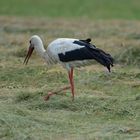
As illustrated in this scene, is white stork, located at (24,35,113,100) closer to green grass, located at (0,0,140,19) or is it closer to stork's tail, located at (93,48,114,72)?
stork's tail, located at (93,48,114,72)

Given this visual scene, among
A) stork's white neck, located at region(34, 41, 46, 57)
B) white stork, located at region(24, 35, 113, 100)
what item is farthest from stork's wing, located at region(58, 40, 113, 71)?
stork's white neck, located at region(34, 41, 46, 57)

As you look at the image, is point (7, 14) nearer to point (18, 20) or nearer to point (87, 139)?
point (18, 20)

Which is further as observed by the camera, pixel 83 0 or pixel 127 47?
pixel 83 0

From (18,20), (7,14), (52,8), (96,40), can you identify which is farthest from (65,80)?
(52,8)

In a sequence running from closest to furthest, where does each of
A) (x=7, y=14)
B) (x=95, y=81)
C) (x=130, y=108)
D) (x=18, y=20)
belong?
(x=130, y=108), (x=95, y=81), (x=18, y=20), (x=7, y=14)

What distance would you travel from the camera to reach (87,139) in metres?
8.26

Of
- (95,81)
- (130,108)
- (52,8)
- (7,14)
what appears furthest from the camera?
(52,8)

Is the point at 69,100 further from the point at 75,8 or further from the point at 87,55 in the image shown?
the point at 75,8

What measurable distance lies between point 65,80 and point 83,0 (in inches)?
835

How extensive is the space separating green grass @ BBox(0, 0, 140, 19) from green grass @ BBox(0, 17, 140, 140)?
40.6 ft

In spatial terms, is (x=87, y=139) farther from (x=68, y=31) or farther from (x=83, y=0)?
(x=83, y=0)

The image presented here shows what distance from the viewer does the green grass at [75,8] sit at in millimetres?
→ 29484

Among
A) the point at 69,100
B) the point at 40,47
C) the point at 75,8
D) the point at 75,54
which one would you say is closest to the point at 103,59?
the point at 75,54

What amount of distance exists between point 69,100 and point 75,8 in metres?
21.1
